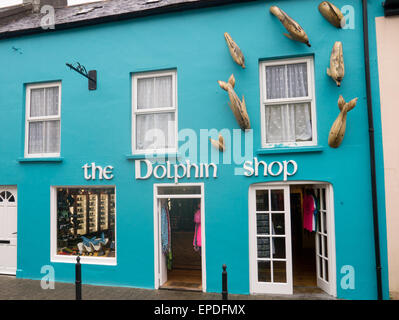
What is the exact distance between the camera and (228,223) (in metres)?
6.23

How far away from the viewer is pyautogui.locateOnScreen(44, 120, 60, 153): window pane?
736cm

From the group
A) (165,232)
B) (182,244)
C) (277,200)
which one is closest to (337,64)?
(277,200)

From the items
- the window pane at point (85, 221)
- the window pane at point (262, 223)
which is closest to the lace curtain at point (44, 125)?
the window pane at point (85, 221)

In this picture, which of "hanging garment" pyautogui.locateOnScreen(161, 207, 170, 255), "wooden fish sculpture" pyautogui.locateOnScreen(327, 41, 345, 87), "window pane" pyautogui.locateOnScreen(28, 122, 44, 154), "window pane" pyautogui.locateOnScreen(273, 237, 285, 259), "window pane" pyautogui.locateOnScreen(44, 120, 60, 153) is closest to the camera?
"wooden fish sculpture" pyautogui.locateOnScreen(327, 41, 345, 87)

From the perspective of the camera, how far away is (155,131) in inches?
271

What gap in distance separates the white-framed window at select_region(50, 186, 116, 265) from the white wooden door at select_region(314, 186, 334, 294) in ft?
15.6

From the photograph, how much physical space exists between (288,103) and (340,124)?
117 cm

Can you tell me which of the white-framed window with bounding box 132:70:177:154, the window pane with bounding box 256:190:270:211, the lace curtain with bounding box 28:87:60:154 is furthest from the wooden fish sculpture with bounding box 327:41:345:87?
the lace curtain with bounding box 28:87:60:154

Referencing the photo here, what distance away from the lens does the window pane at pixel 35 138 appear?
7.48 metres

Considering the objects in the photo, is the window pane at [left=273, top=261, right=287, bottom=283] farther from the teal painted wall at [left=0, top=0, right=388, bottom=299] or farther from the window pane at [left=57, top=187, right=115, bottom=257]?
the window pane at [left=57, top=187, right=115, bottom=257]

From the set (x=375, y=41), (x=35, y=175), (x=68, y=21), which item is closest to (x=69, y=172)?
(x=35, y=175)

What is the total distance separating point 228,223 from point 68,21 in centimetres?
628

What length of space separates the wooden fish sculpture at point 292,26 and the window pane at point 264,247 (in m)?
4.15
